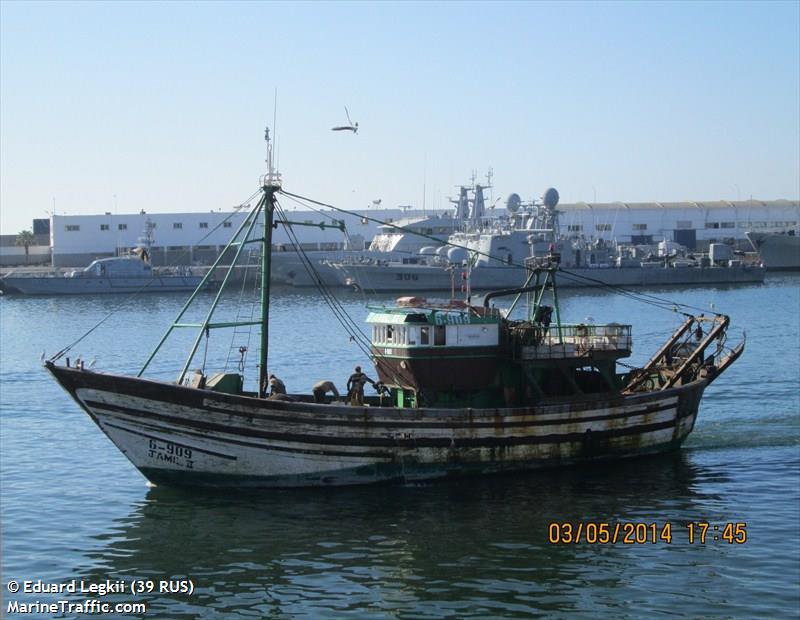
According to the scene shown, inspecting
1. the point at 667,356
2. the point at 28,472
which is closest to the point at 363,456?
the point at 28,472

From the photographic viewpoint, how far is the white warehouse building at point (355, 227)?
13138cm

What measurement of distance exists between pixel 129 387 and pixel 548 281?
12.4 m

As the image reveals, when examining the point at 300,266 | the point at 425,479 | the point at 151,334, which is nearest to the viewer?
the point at 425,479

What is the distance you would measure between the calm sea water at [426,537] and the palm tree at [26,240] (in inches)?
4656

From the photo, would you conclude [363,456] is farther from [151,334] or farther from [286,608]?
[151,334]

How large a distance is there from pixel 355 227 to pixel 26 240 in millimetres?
48410

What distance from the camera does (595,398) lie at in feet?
90.0

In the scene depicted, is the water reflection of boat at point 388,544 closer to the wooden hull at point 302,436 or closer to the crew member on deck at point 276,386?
the wooden hull at point 302,436

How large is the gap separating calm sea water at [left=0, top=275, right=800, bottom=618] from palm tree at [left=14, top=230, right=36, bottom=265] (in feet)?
388

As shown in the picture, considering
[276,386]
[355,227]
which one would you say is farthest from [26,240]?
[276,386]

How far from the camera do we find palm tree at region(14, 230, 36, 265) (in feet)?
477

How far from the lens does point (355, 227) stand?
5551 inches
